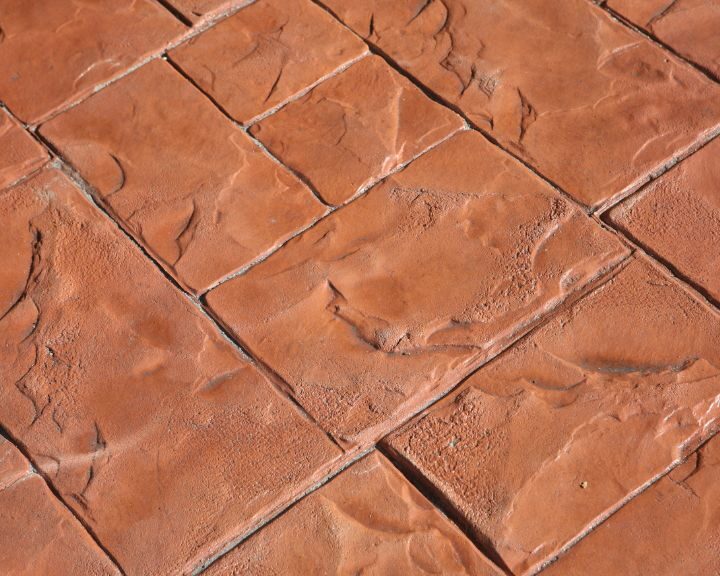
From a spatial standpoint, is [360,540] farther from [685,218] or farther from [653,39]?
[653,39]

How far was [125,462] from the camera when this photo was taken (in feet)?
8.76

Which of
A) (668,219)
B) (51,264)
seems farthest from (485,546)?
(51,264)

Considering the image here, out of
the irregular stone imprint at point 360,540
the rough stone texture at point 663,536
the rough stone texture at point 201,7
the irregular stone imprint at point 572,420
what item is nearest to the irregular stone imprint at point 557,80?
the rough stone texture at point 201,7

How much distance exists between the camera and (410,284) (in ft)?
9.71

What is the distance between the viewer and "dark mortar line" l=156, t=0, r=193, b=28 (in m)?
3.65

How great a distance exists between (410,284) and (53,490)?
3.53 ft

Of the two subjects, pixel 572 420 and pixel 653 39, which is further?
pixel 653 39

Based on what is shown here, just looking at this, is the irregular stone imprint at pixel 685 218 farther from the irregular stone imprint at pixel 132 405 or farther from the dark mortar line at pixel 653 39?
the irregular stone imprint at pixel 132 405

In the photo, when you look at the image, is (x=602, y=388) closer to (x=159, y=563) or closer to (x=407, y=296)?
(x=407, y=296)

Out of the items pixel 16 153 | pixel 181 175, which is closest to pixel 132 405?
pixel 181 175

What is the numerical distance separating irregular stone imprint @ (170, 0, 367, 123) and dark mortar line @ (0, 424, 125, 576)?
1.22 metres

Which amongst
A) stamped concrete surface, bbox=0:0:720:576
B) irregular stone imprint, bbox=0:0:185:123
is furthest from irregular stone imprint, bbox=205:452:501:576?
irregular stone imprint, bbox=0:0:185:123

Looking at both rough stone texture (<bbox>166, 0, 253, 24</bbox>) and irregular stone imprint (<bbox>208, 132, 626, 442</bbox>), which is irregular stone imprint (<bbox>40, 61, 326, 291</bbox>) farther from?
rough stone texture (<bbox>166, 0, 253, 24</bbox>)

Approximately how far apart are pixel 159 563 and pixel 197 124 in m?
1.43
